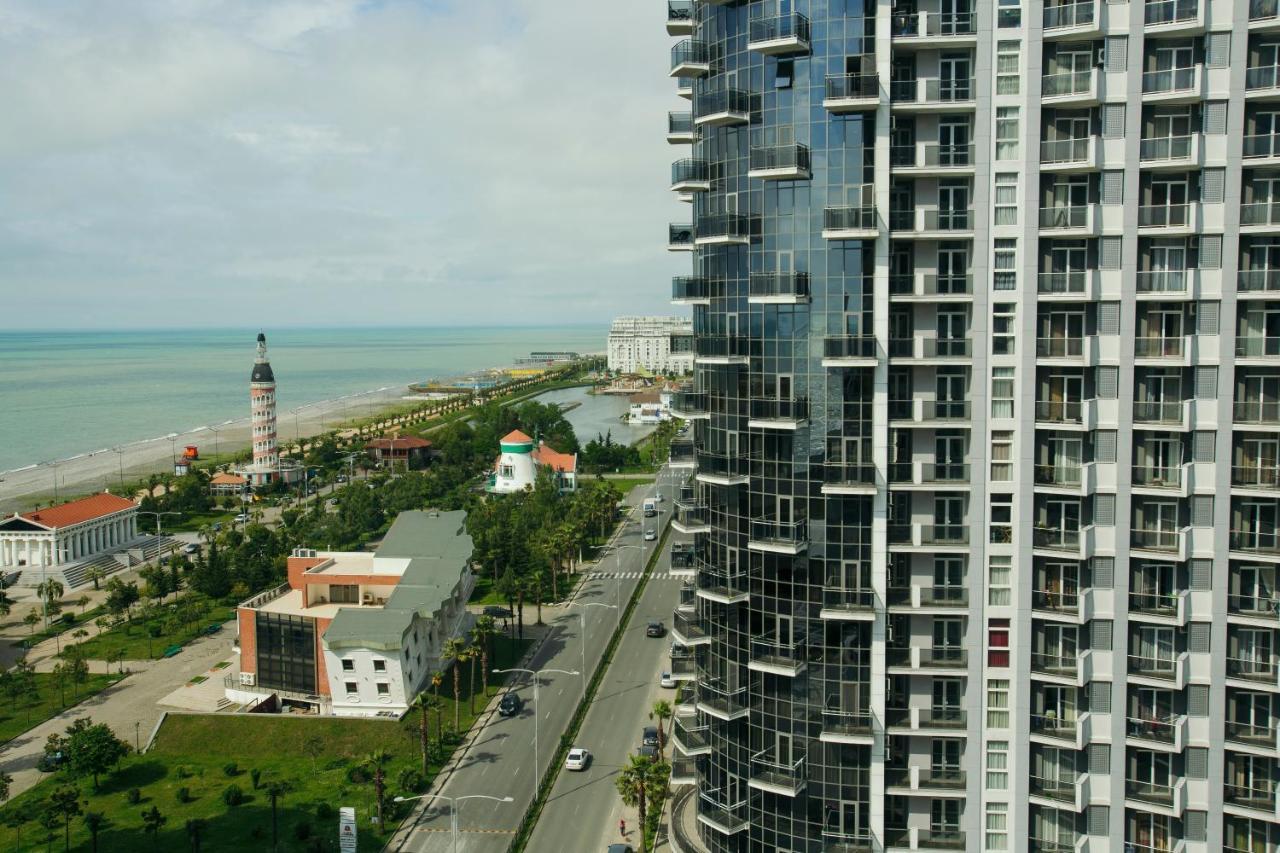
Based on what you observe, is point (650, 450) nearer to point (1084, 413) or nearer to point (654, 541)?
point (654, 541)

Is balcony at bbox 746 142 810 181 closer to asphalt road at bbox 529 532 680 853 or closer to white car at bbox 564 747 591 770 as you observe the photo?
asphalt road at bbox 529 532 680 853

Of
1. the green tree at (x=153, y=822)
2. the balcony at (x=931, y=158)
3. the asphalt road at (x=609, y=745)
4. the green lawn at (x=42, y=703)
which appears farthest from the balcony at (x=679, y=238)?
the green lawn at (x=42, y=703)

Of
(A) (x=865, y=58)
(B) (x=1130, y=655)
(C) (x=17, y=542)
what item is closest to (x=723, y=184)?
(A) (x=865, y=58)

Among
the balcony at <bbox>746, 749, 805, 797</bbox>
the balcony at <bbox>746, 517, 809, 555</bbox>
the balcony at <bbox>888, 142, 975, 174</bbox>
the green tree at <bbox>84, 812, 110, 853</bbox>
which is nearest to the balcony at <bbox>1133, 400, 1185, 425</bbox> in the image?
the balcony at <bbox>888, 142, 975, 174</bbox>

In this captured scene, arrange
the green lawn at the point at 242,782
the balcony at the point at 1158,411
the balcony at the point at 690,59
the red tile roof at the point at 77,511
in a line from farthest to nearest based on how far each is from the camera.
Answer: the red tile roof at the point at 77,511, the green lawn at the point at 242,782, the balcony at the point at 690,59, the balcony at the point at 1158,411

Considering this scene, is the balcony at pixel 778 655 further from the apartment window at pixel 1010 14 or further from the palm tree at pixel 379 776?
the palm tree at pixel 379 776
